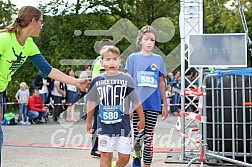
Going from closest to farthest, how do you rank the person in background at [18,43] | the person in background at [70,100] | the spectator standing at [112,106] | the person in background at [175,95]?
the person in background at [18,43] < the spectator standing at [112,106] < the person in background at [70,100] < the person in background at [175,95]

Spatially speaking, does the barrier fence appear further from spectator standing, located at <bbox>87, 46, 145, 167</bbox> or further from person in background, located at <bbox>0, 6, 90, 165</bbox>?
person in background, located at <bbox>0, 6, 90, 165</bbox>

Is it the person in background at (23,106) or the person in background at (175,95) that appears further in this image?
the person in background at (175,95)

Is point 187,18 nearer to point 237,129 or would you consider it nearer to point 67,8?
point 237,129

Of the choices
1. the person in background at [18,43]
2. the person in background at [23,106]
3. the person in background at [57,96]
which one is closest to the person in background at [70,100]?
the person in background at [57,96]

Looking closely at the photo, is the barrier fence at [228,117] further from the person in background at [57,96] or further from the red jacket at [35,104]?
the red jacket at [35,104]

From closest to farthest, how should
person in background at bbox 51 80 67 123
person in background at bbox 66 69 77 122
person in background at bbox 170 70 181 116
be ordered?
person in background at bbox 51 80 67 123 → person in background at bbox 66 69 77 122 → person in background at bbox 170 70 181 116

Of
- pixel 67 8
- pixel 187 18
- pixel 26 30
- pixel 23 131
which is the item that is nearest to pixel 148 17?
pixel 67 8

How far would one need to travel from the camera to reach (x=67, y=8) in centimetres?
2714

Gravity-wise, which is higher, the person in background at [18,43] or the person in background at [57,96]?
the person in background at [18,43]

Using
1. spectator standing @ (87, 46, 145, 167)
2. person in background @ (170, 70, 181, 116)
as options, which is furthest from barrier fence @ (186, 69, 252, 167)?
person in background @ (170, 70, 181, 116)

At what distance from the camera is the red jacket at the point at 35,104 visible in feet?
44.5

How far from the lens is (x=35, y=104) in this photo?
13703 mm

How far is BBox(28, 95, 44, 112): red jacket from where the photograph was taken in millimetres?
13555

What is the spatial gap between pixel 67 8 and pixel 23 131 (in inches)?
664
